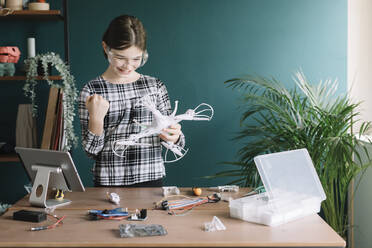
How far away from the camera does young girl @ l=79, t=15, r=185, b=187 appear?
7.09ft

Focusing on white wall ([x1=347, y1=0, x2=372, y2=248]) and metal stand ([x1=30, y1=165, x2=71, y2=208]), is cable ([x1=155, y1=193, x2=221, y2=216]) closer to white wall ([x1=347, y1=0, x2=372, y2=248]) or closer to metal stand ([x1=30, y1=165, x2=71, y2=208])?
metal stand ([x1=30, y1=165, x2=71, y2=208])

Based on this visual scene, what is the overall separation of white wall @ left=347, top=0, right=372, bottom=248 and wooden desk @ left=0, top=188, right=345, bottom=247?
1405 millimetres

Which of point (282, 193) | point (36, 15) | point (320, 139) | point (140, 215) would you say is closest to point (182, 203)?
point (140, 215)

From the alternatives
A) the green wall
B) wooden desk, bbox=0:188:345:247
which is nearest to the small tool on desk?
wooden desk, bbox=0:188:345:247

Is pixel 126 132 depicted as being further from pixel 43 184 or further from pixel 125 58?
pixel 43 184

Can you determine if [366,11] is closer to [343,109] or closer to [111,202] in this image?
[343,109]

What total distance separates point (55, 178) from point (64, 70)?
1.33m

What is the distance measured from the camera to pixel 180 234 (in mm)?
1601

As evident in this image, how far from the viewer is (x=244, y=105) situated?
343 cm

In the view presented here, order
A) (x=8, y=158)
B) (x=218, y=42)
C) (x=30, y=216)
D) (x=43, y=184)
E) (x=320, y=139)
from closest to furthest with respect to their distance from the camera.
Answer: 1. (x=30, y=216)
2. (x=43, y=184)
3. (x=320, y=139)
4. (x=8, y=158)
5. (x=218, y=42)

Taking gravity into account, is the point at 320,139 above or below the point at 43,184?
above

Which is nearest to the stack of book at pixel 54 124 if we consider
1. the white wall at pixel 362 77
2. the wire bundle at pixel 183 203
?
the wire bundle at pixel 183 203

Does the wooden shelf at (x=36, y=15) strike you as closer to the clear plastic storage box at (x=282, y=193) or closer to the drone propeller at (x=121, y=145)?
the drone propeller at (x=121, y=145)

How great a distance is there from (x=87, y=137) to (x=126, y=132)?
9.0 inches
